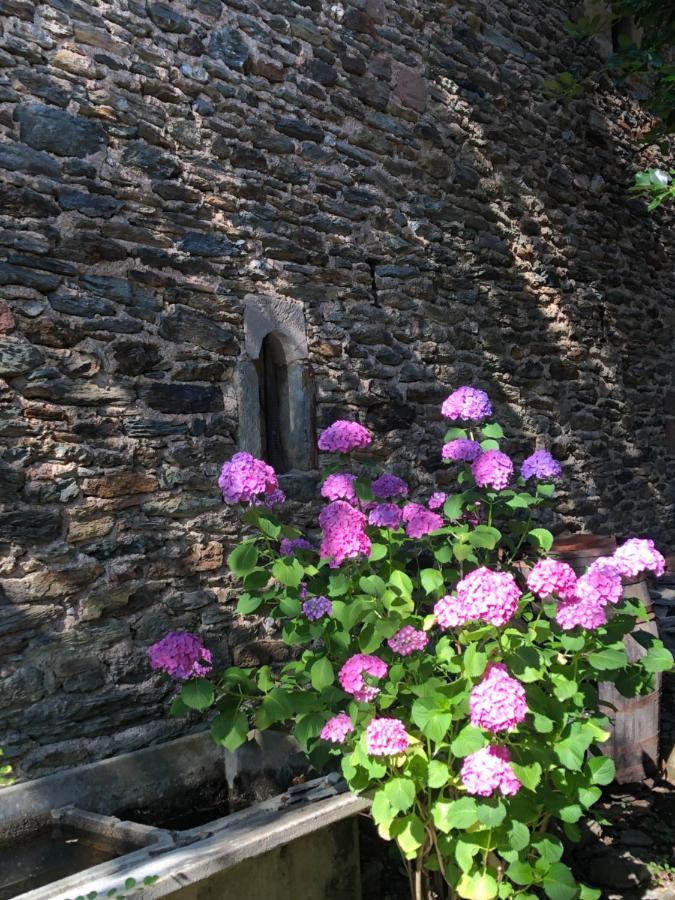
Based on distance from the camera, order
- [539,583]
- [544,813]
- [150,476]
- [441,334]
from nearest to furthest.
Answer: [539,583], [544,813], [150,476], [441,334]

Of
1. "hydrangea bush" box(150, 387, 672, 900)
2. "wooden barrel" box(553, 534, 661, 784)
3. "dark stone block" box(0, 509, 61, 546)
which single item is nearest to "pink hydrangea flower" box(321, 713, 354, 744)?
"hydrangea bush" box(150, 387, 672, 900)

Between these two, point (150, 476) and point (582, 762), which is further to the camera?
point (150, 476)

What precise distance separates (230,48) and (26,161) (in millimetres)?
1183

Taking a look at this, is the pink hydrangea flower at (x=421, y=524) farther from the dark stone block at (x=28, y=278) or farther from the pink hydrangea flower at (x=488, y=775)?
the dark stone block at (x=28, y=278)

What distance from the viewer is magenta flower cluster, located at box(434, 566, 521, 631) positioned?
1960mm

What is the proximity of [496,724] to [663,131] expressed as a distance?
500 centimetres

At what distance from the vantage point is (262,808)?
2.32 metres

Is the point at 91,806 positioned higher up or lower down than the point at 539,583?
lower down

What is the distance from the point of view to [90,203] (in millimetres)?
3186

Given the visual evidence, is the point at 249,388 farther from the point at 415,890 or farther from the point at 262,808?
the point at 415,890

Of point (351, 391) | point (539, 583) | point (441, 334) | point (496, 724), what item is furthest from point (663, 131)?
point (496, 724)

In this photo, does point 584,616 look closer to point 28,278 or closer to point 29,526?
point 29,526

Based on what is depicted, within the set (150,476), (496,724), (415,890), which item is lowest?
(415,890)

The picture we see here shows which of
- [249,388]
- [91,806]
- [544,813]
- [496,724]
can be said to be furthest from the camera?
[249,388]
